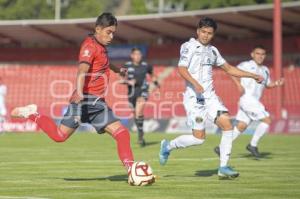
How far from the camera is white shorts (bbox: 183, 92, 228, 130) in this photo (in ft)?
41.2

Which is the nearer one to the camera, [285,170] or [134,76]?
[285,170]

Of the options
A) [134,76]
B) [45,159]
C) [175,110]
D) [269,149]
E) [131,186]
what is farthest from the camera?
[175,110]

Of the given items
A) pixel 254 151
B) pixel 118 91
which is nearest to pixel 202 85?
pixel 254 151

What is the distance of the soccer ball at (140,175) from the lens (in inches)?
428

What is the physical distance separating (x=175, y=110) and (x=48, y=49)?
44.1 ft

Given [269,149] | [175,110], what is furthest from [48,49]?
[269,149]

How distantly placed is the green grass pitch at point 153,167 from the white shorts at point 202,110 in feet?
2.69

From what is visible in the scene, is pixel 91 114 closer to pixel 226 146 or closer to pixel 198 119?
pixel 198 119

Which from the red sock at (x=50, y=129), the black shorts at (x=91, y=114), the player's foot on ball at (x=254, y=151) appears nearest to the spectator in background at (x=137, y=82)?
the player's foot on ball at (x=254, y=151)

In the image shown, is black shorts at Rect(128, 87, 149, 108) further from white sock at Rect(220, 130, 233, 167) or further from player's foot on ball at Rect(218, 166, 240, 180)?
player's foot on ball at Rect(218, 166, 240, 180)

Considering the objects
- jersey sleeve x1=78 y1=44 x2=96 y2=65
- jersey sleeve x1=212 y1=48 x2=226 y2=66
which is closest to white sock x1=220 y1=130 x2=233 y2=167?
jersey sleeve x1=212 y1=48 x2=226 y2=66

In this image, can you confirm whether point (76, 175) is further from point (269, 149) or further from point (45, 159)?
point (269, 149)

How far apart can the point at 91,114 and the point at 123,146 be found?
2.11 ft

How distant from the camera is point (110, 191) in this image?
1027cm
